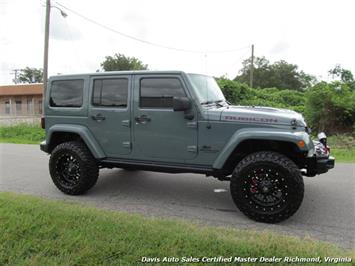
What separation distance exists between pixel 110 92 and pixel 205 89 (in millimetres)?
1471

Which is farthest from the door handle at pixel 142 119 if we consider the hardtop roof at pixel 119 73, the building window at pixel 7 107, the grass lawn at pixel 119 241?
the building window at pixel 7 107

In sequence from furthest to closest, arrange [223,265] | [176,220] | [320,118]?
1. [320,118]
2. [176,220]
3. [223,265]

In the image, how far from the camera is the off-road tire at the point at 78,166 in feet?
17.3

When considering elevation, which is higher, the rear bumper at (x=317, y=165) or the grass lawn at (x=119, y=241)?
the rear bumper at (x=317, y=165)

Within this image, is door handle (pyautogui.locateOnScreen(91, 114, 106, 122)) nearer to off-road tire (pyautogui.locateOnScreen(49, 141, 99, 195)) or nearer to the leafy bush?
off-road tire (pyautogui.locateOnScreen(49, 141, 99, 195))

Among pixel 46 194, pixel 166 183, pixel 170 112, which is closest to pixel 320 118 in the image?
pixel 166 183

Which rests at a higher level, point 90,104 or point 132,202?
point 90,104

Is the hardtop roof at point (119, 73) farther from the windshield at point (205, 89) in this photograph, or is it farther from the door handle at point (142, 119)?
the door handle at point (142, 119)

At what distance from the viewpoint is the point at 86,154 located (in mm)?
5301

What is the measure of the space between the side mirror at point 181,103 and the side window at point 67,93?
5.75 feet

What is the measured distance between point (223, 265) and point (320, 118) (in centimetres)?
1148

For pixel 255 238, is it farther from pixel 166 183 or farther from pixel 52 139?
pixel 52 139

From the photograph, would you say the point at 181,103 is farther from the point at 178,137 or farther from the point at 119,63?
the point at 119,63

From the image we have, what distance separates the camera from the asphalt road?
4113 millimetres
